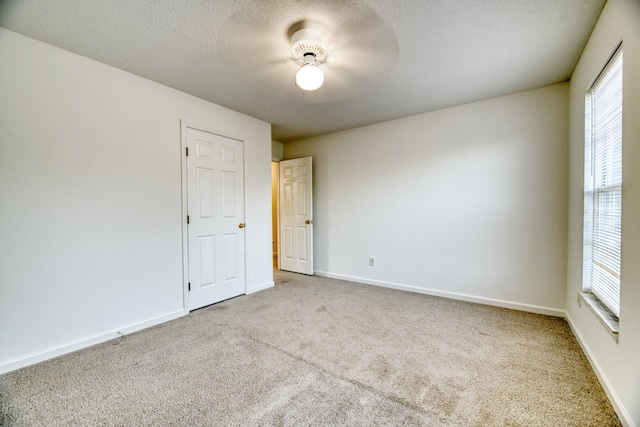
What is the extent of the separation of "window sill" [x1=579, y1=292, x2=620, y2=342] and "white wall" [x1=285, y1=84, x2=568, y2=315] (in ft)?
2.68

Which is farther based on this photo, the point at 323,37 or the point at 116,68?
the point at 116,68

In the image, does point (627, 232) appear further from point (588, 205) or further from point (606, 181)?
point (588, 205)

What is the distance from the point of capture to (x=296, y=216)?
4812 millimetres

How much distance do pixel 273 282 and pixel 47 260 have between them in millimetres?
2524

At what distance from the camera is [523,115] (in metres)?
2.98

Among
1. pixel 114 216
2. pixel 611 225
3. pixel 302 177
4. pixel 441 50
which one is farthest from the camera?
pixel 302 177

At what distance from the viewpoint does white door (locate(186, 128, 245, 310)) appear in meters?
3.08

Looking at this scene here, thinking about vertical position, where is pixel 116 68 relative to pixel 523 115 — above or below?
above

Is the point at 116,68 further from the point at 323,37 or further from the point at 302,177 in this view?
the point at 302,177

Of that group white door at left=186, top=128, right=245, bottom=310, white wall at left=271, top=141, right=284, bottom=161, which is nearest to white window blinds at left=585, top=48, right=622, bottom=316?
white door at left=186, top=128, right=245, bottom=310

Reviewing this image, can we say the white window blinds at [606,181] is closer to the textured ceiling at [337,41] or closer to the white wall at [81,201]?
the textured ceiling at [337,41]

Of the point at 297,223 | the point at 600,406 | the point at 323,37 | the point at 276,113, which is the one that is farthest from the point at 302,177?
the point at 600,406

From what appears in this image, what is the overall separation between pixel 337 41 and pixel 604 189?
2.23 metres

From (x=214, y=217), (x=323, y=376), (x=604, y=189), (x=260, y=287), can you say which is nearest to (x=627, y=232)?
(x=604, y=189)
